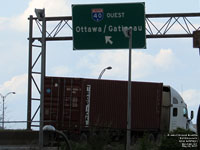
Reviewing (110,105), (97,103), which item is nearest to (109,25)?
(97,103)

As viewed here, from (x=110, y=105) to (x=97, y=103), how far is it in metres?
0.79

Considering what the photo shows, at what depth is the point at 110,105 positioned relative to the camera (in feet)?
97.9

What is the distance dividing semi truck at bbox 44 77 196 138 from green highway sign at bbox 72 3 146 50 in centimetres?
249

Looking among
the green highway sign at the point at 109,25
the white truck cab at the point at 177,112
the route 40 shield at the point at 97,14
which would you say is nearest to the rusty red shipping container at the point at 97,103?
the white truck cab at the point at 177,112

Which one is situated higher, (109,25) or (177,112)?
(109,25)

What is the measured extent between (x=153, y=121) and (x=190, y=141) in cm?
1273

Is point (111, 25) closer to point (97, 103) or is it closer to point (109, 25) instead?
point (109, 25)

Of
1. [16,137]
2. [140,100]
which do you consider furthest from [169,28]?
[16,137]

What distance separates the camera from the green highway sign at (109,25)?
90.3ft

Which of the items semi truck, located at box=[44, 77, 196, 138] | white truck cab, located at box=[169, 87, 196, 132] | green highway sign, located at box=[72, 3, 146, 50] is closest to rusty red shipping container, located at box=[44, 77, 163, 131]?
semi truck, located at box=[44, 77, 196, 138]

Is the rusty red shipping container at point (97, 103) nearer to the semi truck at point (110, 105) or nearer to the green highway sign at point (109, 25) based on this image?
the semi truck at point (110, 105)

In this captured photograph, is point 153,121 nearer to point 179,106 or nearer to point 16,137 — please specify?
point 179,106

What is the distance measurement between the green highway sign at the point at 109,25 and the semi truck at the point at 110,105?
2.49 m

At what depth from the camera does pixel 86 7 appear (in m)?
28.0
